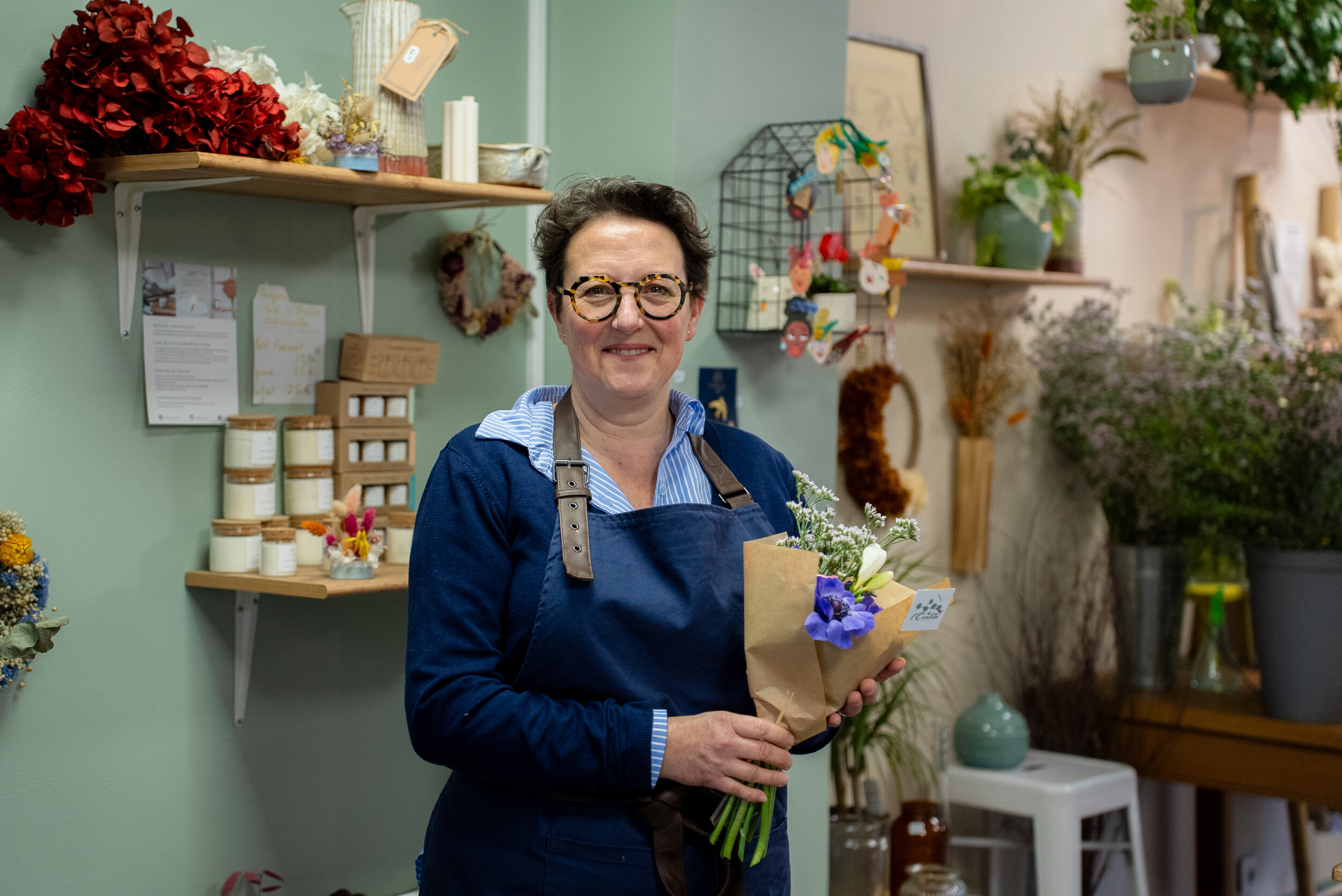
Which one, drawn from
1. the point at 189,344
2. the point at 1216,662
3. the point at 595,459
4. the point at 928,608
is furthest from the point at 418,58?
the point at 1216,662

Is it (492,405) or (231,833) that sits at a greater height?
(492,405)

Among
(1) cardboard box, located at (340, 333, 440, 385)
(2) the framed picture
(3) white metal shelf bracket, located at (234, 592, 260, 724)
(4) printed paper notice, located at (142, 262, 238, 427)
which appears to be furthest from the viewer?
(2) the framed picture

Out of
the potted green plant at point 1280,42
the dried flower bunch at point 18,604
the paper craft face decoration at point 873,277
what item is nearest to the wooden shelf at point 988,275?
the paper craft face decoration at point 873,277

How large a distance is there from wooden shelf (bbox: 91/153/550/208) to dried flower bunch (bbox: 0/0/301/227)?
0.12 feet

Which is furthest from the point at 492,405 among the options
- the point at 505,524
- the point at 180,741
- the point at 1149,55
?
the point at 1149,55

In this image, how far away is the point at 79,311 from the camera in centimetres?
199

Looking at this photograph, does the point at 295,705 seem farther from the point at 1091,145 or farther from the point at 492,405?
the point at 1091,145

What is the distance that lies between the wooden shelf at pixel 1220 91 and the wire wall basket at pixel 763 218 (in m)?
1.69

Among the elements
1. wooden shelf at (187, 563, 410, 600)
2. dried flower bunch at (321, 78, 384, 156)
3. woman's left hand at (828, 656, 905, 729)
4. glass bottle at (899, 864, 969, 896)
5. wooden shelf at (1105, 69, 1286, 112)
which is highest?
wooden shelf at (1105, 69, 1286, 112)

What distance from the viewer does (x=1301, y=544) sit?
3.14 metres

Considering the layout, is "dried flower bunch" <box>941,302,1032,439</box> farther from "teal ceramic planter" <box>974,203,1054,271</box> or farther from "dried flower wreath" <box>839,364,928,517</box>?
"dried flower wreath" <box>839,364,928,517</box>

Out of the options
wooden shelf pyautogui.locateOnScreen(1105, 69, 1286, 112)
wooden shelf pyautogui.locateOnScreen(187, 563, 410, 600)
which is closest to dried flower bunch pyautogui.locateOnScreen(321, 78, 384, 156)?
wooden shelf pyautogui.locateOnScreen(187, 563, 410, 600)

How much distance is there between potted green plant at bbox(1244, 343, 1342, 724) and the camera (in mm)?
3082

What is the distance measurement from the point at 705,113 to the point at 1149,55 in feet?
4.49
